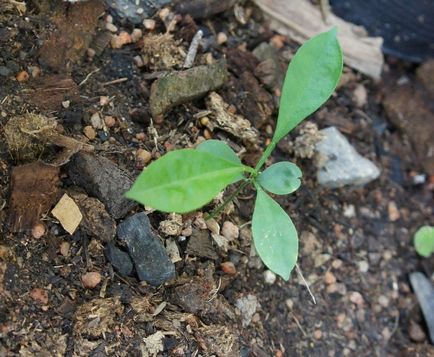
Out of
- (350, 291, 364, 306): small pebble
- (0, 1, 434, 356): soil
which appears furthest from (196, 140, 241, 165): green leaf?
(350, 291, 364, 306): small pebble

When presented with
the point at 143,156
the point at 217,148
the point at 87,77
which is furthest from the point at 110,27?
the point at 217,148

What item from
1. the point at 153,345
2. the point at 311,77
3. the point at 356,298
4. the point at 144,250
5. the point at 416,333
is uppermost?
the point at 311,77

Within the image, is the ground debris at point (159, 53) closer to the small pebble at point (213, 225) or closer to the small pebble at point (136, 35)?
the small pebble at point (136, 35)

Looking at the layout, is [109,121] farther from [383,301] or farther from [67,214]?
[383,301]

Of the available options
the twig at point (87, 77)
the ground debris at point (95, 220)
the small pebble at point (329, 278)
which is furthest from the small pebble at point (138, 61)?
the small pebble at point (329, 278)

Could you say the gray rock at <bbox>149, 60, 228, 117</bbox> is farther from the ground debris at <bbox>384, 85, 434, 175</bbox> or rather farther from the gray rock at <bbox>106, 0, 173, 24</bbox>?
the ground debris at <bbox>384, 85, 434, 175</bbox>

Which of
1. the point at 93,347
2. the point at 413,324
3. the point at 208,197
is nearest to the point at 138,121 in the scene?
the point at 208,197
